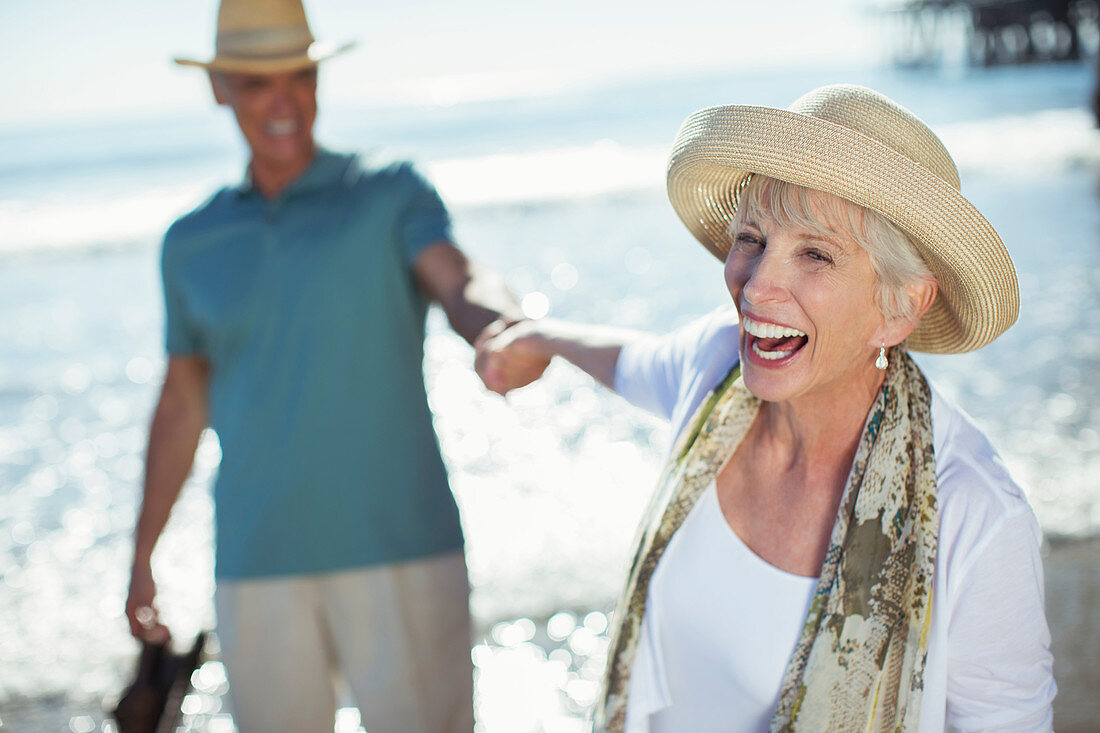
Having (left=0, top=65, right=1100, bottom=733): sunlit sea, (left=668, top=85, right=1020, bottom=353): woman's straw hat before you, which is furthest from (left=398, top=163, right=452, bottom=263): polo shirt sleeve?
(left=668, top=85, right=1020, bottom=353): woman's straw hat

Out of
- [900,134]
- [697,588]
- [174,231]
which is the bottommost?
[697,588]

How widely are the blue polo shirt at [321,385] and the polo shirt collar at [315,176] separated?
0.03 ft

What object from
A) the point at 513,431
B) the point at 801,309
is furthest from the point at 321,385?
the point at 513,431

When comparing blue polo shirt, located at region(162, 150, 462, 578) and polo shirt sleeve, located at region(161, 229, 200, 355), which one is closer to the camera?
blue polo shirt, located at region(162, 150, 462, 578)

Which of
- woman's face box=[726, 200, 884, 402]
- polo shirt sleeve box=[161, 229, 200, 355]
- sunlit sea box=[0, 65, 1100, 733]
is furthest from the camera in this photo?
sunlit sea box=[0, 65, 1100, 733]

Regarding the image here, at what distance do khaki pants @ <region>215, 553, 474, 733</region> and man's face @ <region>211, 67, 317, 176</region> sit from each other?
3.88 ft

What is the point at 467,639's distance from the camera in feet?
8.74

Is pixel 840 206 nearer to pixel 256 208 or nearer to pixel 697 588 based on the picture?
pixel 697 588

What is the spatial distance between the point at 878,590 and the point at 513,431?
13.9 ft

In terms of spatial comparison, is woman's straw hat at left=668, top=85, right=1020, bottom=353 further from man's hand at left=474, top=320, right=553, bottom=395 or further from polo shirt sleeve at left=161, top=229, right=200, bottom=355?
polo shirt sleeve at left=161, top=229, right=200, bottom=355

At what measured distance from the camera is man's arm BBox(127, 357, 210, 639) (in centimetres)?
262

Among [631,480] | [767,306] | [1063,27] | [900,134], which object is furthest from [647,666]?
[1063,27]

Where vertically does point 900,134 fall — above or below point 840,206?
above

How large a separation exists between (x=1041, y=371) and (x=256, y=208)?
17.5 feet
